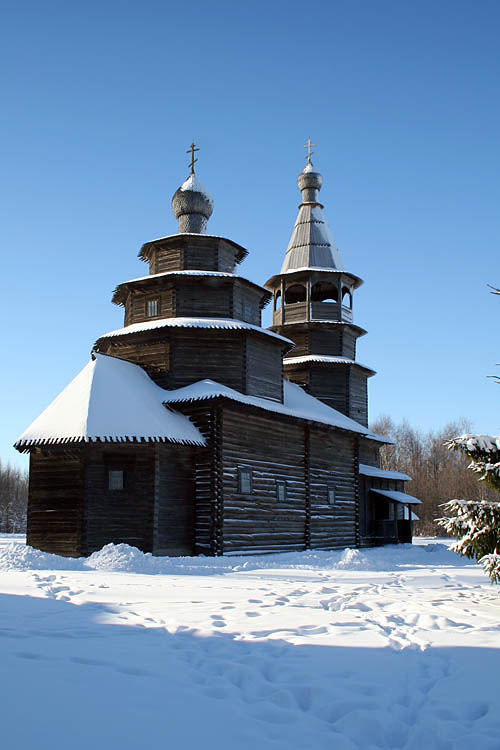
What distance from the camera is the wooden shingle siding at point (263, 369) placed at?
2231 cm

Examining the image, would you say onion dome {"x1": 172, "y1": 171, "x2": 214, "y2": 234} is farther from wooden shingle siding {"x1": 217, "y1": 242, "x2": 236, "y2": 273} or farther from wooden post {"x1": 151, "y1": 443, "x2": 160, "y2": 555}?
wooden post {"x1": 151, "y1": 443, "x2": 160, "y2": 555}

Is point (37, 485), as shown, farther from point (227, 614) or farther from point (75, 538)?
point (227, 614)

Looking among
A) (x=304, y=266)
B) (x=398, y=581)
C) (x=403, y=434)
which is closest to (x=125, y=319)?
(x=304, y=266)

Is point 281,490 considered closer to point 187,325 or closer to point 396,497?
point 187,325

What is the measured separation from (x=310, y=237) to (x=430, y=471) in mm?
A: 41697

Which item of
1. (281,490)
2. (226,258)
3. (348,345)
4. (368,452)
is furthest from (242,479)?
(368,452)

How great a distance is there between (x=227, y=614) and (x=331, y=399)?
78.3 feet

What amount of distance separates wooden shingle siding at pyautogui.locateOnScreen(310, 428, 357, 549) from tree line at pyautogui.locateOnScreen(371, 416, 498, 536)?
2418cm

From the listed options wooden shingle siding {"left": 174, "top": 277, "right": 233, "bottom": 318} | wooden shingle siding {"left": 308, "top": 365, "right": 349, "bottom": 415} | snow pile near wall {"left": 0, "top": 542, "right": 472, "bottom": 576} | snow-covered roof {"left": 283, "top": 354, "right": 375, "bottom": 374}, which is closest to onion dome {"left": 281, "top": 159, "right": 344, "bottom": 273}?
snow-covered roof {"left": 283, "top": 354, "right": 375, "bottom": 374}

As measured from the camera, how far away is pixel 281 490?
22578 mm

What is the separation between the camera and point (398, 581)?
539 inches

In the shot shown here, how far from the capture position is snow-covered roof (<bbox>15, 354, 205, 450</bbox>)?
1792 cm

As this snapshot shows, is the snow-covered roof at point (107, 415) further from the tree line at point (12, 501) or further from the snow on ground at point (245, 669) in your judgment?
the tree line at point (12, 501)

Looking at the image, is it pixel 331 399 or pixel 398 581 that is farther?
pixel 331 399
